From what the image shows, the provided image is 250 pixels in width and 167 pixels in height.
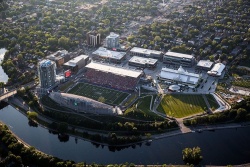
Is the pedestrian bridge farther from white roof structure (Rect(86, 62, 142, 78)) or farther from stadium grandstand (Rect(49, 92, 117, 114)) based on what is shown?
white roof structure (Rect(86, 62, 142, 78))

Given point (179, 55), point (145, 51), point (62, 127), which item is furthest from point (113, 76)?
point (179, 55)

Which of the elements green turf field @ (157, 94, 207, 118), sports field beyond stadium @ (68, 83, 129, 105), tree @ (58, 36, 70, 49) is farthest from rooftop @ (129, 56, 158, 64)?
tree @ (58, 36, 70, 49)

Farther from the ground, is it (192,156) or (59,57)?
(59,57)

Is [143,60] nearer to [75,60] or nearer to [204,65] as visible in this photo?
[204,65]

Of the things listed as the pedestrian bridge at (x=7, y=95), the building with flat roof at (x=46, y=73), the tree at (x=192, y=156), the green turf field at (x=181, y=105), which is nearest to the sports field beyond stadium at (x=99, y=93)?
the building with flat roof at (x=46, y=73)

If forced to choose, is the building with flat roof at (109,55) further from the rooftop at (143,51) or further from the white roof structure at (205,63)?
the white roof structure at (205,63)

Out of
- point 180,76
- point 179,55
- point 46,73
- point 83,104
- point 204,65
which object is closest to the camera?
point 83,104

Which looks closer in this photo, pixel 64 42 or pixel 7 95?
pixel 7 95
